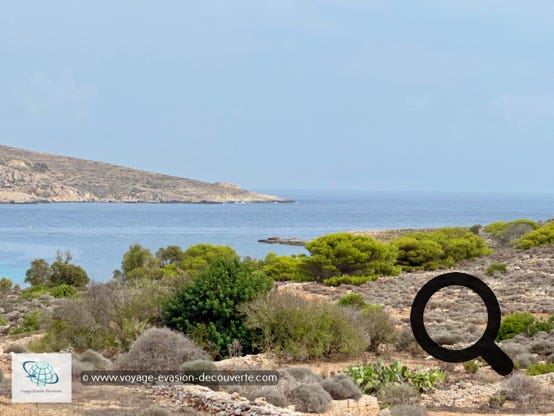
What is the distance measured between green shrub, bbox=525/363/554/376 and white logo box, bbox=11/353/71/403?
7.78 metres

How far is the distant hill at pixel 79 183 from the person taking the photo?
15488cm

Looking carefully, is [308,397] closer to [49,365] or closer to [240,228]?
[49,365]

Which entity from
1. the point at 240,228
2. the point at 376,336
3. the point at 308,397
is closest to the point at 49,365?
the point at 308,397

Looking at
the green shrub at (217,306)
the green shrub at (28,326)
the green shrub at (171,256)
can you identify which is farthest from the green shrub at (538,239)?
the green shrub at (217,306)

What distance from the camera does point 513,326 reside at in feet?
57.7

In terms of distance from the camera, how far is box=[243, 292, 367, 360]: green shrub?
46.8 feet

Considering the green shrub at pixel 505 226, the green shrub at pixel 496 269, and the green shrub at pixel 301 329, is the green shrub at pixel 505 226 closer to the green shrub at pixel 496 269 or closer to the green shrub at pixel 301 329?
the green shrub at pixel 496 269

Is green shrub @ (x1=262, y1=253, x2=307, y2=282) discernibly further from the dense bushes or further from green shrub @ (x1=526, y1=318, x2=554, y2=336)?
the dense bushes

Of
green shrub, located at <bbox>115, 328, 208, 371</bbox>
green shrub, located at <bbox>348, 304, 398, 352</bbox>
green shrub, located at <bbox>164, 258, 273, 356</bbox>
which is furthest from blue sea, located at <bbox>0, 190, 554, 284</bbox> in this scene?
green shrub, located at <bbox>115, 328, 208, 371</bbox>

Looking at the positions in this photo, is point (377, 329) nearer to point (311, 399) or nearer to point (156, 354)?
point (156, 354)

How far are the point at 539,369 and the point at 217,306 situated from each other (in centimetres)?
618

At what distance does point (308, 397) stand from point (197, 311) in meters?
6.08

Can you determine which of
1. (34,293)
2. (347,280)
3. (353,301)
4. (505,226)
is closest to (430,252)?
(347,280)

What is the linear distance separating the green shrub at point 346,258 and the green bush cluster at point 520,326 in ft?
44.3
